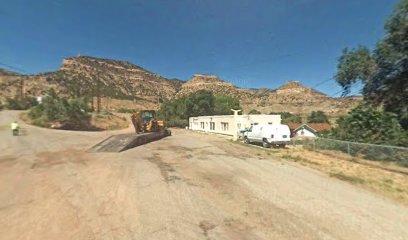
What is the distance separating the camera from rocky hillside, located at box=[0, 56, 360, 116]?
337 ft

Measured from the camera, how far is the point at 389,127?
63.2 feet

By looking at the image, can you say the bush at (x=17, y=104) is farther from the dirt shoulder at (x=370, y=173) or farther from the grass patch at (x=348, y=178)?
the grass patch at (x=348, y=178)

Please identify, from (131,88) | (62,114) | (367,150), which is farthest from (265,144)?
(131,88)

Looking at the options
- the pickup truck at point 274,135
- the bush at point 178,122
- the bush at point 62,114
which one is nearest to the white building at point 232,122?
the pickup truck at point 274,135

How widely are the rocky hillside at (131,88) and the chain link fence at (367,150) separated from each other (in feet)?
262

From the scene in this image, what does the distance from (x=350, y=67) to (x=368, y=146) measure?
12231 millimetres

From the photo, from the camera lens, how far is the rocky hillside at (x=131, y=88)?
10281cm

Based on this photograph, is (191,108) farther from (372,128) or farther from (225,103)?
(372,128)

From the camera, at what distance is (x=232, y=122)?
133 ft

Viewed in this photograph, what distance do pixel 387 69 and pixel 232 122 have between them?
66.9 feet

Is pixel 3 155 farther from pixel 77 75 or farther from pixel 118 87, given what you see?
pixel 118 87

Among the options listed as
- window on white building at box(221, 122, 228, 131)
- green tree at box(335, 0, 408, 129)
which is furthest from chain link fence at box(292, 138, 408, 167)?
window on white building at box(221, 122, 228, 131)

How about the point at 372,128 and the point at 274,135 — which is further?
the point at 274,135

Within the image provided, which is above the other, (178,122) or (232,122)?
(232,122)
